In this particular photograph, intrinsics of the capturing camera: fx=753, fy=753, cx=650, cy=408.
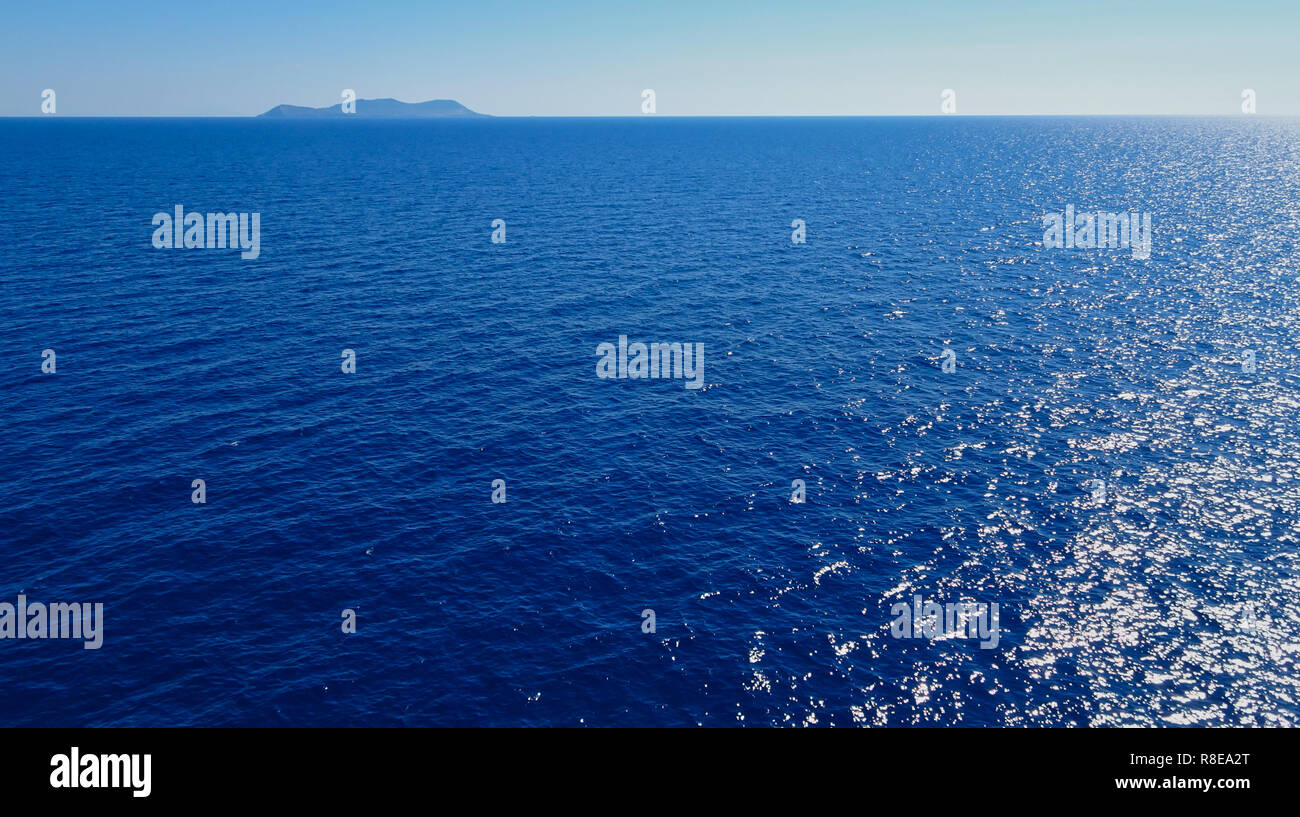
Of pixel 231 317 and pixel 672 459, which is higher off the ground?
pixel 231 317

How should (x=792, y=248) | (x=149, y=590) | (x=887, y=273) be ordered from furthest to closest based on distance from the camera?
(x=792, y=248) < (x=887, y=273) < (x=149, y=590)

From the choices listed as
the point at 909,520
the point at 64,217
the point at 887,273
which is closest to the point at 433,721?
the point at 909,520

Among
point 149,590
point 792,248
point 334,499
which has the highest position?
point 792,248

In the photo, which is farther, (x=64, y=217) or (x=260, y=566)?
(x=64, y=217)

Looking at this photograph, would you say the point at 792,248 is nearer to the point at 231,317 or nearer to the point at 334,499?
the point at 231,317
